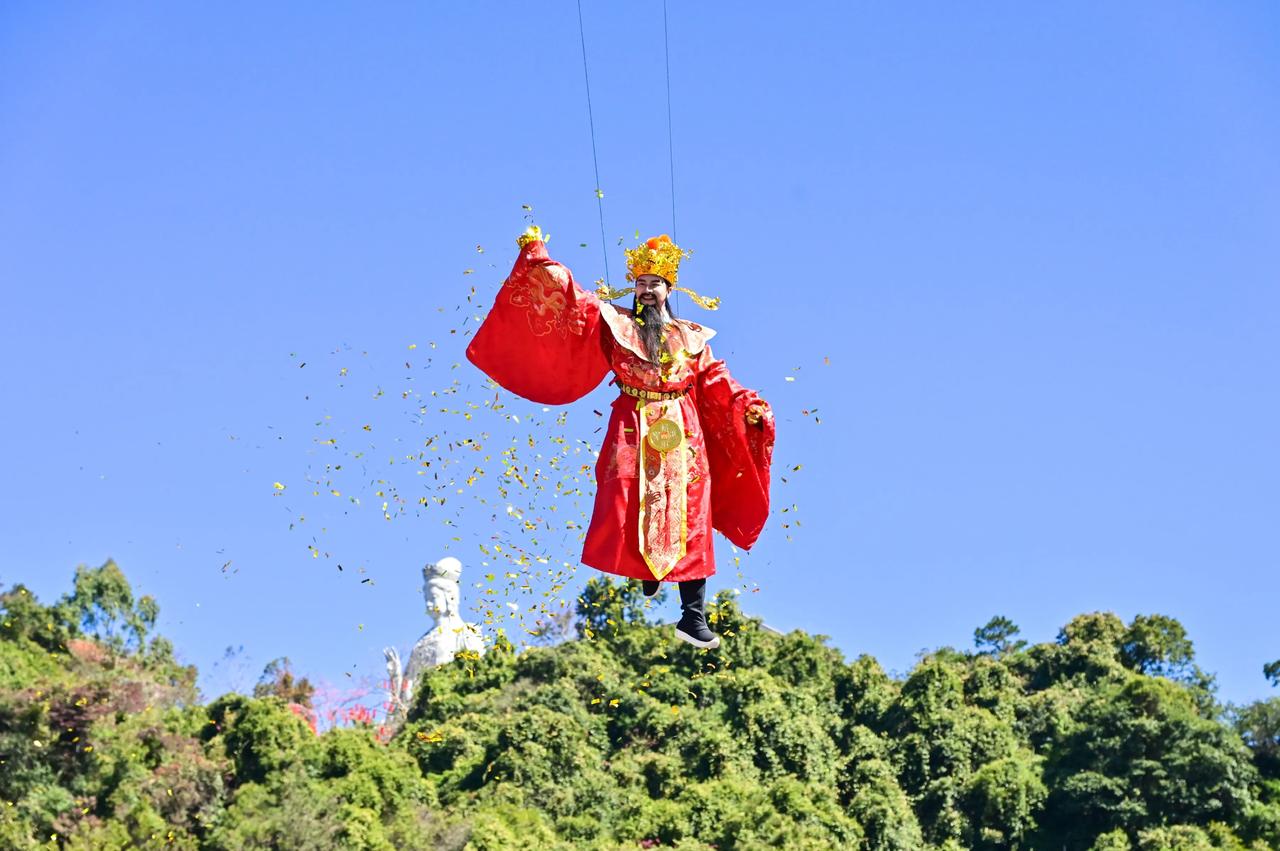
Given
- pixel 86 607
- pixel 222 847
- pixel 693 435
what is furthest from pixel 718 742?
pixel 693 435

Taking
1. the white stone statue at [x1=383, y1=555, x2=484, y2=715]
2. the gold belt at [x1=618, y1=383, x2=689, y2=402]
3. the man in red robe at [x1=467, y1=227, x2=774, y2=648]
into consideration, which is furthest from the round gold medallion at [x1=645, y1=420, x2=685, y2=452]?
the white stone statue at [x1=383, y1=555, x2=484, y2=715]

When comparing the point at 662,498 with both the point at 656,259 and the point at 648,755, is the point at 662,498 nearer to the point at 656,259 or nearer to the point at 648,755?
the point at 656,259

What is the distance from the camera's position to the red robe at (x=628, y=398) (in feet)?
31.6

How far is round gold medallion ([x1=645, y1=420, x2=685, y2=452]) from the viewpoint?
31.9 ft

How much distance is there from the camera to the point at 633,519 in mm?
9633

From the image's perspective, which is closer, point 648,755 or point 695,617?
point 695,617

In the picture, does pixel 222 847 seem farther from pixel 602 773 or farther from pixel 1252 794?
pixel 1252 794

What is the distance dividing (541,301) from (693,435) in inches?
36.4

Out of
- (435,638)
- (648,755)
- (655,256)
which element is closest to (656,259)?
(655,256)

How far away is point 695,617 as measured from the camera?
9.77 m

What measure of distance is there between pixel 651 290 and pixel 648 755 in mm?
13794

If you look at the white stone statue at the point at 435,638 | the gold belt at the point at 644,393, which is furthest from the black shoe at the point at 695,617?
the white stone statue at the point at 435,638

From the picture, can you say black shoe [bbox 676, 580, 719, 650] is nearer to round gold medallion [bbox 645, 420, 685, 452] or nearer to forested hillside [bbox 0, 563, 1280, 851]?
round gold medallion [bbox 645, 420, 685, 452]

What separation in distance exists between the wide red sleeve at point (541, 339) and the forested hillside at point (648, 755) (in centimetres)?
1103
